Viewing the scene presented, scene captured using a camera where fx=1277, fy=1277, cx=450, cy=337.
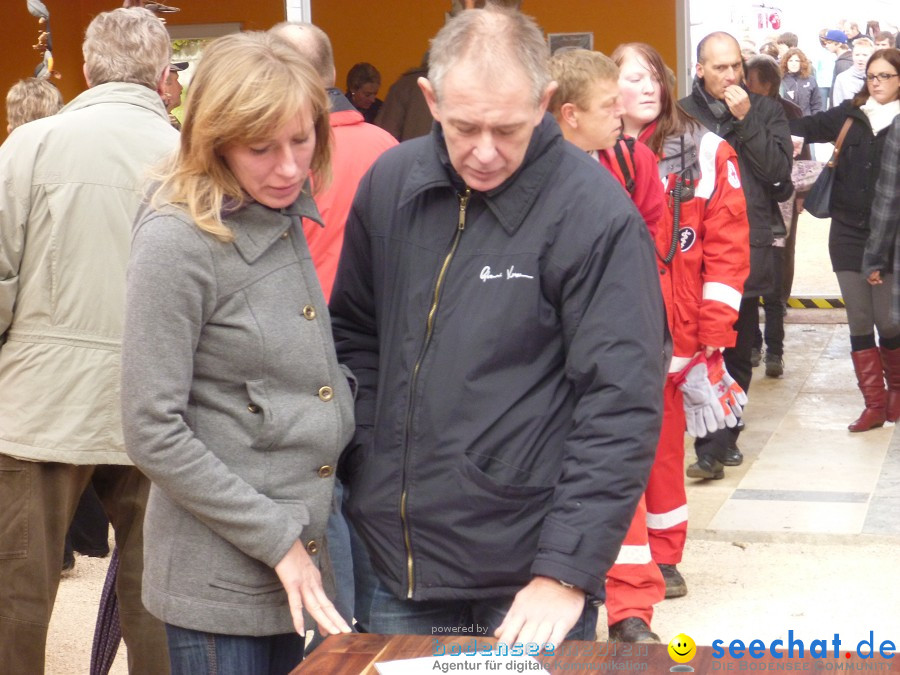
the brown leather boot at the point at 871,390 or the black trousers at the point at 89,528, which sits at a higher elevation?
the black trousers at the point at 89,528

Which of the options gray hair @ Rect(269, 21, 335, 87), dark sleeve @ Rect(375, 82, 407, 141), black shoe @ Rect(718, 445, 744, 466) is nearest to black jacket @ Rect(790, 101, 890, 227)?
black shoe @ Rect(718, 445, 744, 466)

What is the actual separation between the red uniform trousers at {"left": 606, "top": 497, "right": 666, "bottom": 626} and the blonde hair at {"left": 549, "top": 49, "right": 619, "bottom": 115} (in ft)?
4.36

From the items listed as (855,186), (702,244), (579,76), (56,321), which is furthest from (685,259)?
(855,186)

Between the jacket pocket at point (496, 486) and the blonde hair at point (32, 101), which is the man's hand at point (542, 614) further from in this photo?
the blonde hair at point (32, 101)

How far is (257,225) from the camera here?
2.25m

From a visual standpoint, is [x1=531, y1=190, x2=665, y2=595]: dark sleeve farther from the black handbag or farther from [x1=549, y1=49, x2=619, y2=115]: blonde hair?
the black handbag

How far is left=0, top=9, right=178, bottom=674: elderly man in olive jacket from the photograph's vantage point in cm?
342

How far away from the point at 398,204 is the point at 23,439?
1.57 metres

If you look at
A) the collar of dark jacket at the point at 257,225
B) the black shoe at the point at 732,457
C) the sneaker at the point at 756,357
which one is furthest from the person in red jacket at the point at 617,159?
the sneaker at the point at 756,357

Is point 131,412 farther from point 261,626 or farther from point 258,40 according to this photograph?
point 258,40

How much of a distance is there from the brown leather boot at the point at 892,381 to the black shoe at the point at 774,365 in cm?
148

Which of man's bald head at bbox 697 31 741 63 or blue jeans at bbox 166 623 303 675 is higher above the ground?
man's bald head at bbox 697 31 741 63

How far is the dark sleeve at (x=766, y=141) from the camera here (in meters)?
6.46

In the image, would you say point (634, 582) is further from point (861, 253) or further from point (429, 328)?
point (861, 253)
